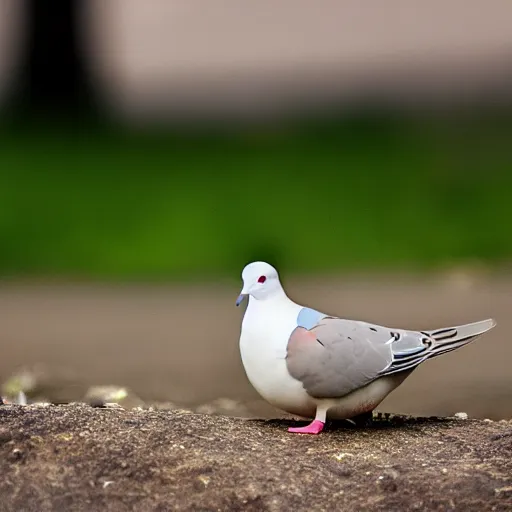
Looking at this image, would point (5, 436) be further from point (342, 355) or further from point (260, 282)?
point (342, 355)

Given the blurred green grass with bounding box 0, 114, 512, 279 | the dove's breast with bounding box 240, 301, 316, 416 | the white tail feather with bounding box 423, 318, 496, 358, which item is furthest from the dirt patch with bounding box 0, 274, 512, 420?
the dove's breast with bounding box 240, 301, 316, 416

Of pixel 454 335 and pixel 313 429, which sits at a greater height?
pixel 454 335

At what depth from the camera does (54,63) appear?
45.5 ft

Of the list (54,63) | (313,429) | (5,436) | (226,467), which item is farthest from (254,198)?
(226,467)

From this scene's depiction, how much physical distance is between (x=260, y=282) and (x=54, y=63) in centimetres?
1050

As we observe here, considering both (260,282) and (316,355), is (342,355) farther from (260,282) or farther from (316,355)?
(260,282)

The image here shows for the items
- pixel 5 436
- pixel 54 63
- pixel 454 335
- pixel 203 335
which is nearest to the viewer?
pixel 5 436

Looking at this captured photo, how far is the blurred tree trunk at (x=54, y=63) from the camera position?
1339cm

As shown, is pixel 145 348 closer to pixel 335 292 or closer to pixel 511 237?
pixel 335 292

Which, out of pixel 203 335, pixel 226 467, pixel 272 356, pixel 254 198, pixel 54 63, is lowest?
pixel 226 467

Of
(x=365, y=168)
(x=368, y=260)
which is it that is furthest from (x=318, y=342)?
(x=365, y=168)

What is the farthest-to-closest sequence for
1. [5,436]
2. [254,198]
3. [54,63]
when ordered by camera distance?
1. [54,63]
2. [254,198]
3. [5,436]

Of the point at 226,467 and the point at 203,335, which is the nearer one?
the point at 226,467

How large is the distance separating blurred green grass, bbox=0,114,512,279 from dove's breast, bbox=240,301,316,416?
4115 millimetres
